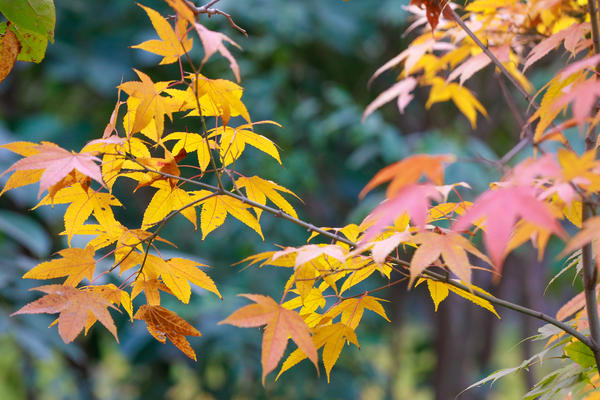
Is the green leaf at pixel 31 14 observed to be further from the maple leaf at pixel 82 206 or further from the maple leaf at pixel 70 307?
the maple leaf at pixel 70 307

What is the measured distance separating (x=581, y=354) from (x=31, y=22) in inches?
25.7

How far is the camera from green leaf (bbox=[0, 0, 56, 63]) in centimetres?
57

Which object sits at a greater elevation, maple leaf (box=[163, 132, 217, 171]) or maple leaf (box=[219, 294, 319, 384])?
maple leaf (box=[163, 132, 217, 171])

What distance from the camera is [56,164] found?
0.46 metres

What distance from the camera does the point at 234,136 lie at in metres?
0.60

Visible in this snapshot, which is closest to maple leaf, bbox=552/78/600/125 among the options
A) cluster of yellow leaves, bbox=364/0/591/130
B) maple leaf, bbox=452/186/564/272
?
maple leaf, bbox=452/186/564/272

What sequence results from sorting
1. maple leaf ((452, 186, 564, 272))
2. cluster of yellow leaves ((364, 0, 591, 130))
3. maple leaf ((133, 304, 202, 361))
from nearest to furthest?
1. maple leaf ((452, 186, 564, 272))
2. maple leaf ((133, 304, 202, 361))
3. cluster of yellow leaves ((364, 0, 591, 130))

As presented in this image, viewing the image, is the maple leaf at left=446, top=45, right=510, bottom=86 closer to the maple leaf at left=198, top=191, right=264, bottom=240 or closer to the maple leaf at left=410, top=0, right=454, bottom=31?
the maple leaf at left=410, top=0, right=454, bottom=31

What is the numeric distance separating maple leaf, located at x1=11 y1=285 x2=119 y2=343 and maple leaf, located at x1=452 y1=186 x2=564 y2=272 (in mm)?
309

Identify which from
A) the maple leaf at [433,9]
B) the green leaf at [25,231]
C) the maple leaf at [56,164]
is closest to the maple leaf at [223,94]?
the maple leaf at [56,164]

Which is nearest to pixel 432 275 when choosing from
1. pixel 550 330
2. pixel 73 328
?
pixel 550 330

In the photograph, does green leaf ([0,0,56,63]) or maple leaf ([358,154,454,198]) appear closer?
maple leaf ([358,154,454,198])

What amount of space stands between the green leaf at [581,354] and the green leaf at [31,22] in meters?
0.61

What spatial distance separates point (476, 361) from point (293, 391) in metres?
1.38
